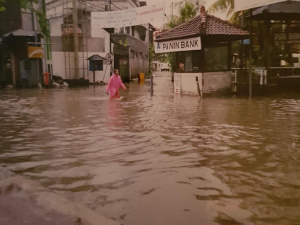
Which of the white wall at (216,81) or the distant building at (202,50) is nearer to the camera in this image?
the distant building at (202,50)

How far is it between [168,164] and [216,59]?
14325 millimetres

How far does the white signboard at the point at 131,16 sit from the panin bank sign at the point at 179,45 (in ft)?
4.88

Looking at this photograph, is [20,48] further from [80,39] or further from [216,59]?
[216,59]

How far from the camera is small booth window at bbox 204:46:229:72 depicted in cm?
1887

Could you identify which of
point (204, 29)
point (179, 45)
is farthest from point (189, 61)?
point (204, 29)

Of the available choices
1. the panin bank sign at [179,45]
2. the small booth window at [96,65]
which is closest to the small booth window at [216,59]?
the panin bank sign at [179,45]

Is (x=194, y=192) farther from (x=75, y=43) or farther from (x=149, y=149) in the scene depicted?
(x=75, y=43)

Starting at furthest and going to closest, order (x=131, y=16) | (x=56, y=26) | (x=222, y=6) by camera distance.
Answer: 1. (x=56, y=26)
2. (x=222, y=6)
3. (x=131, y=16)

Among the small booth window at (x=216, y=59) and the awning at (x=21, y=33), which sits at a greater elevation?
the awning at (x=21, y=33)

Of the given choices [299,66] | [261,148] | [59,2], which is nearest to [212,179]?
[261,148]

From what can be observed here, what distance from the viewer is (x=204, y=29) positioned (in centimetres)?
1753

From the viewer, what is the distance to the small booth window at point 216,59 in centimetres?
1887

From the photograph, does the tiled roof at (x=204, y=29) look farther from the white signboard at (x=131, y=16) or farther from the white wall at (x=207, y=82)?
the white wall at (x=207, y=82)

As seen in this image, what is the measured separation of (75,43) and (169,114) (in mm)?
21325
